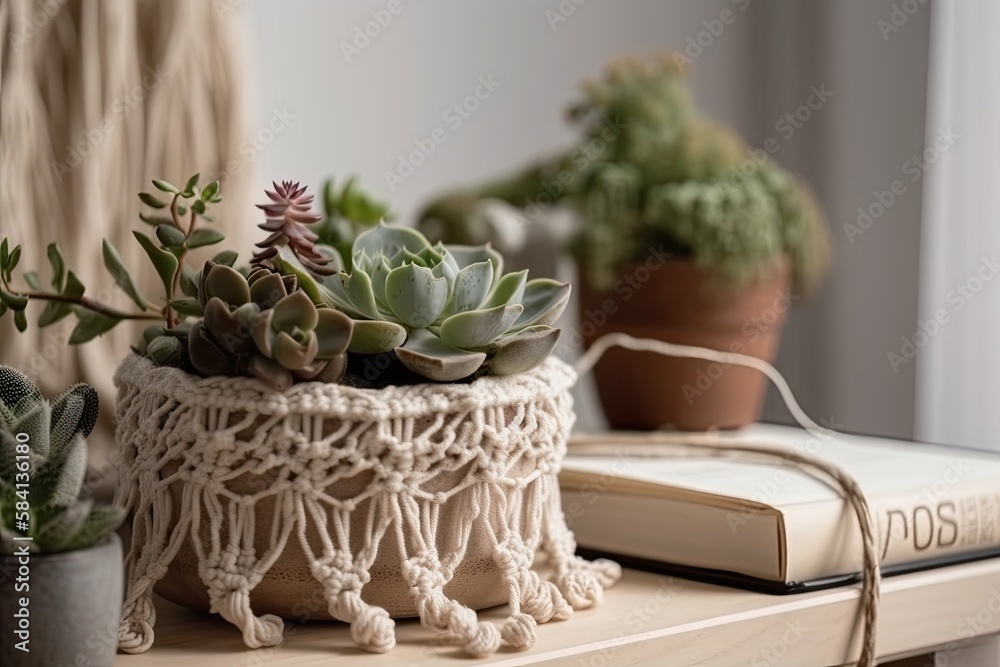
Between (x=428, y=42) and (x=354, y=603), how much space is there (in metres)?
0.80

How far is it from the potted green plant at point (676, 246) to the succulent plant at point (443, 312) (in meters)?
0.32

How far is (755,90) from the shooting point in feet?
4.46

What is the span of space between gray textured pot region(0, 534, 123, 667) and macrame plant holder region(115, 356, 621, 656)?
0.08 m

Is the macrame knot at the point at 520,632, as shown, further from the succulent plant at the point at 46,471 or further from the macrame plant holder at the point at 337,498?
the succulent plant at the point at 46,471

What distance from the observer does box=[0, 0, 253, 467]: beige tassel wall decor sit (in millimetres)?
679

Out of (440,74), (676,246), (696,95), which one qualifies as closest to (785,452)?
(676,246)

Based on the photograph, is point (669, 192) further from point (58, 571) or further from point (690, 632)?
point (58, 571)

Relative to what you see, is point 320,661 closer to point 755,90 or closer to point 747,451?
point 747,451

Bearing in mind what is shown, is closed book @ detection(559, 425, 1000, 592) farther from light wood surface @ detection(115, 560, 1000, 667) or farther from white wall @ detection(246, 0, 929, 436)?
white wall @ detection(246, 0, 929, 436)

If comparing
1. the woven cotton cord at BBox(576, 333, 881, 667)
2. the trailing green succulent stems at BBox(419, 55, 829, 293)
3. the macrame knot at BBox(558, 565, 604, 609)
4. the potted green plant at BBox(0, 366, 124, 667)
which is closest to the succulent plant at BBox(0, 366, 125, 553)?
the potted green plant at BBox(0, 366, 124, 667)

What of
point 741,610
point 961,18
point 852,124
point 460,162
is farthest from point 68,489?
point 852,124

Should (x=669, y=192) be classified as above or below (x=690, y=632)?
above

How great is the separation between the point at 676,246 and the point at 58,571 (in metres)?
0.57

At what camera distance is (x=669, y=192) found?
79 cm
